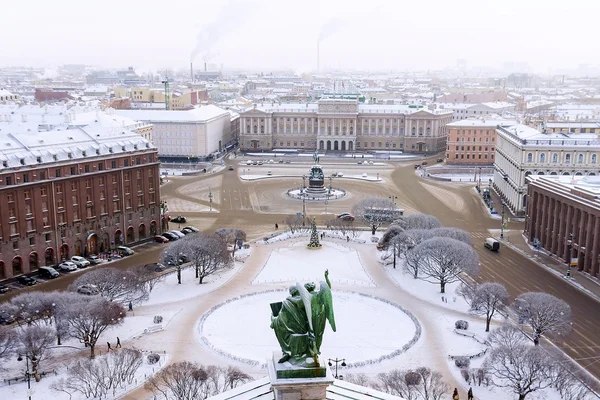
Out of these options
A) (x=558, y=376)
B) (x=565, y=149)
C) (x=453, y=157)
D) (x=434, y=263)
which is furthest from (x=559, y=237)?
(x=453, y=157)

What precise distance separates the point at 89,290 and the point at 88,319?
9000mm

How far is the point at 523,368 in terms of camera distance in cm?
4125

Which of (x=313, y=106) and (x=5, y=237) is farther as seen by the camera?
(x=313, y=106)

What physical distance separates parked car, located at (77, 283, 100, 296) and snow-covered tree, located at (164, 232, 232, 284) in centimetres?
1127

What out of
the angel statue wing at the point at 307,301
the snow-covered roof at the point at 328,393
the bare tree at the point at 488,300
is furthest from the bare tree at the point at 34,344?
the bare tree at the point at 488,300

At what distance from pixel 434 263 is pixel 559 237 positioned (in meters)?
21.6

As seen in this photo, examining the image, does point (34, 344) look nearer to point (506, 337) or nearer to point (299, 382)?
point (299, 382)

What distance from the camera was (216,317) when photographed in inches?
2228

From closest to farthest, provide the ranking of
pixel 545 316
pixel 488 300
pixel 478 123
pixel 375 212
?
pixel 545 316 < pixel 488 300 < pixel 375 212 < pixel 478 123

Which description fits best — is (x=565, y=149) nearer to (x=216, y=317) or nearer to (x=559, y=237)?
(x=559, y=237)

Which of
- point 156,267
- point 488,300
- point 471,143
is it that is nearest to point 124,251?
point 156,267

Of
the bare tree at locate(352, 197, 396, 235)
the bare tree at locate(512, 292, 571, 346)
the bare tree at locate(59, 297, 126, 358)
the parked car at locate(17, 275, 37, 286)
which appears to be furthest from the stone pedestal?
the bare tree at locate(352, 197, 396, 235)

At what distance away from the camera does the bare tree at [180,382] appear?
131 ft

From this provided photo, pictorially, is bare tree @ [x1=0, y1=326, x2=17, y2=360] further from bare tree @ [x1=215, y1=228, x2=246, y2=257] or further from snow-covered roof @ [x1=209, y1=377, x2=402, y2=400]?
bare tree @ [x1=215, y1=228, x2=246, y2=257]
